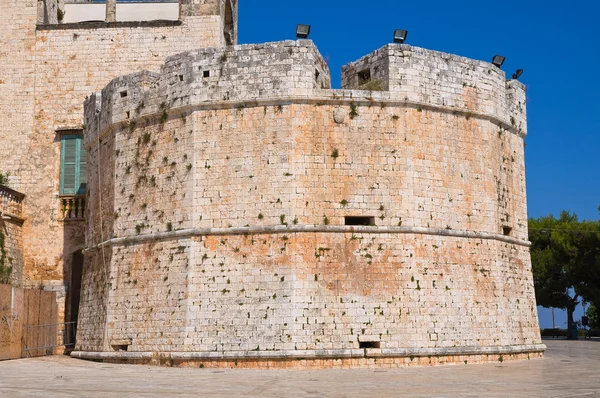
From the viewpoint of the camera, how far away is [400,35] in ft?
56.1

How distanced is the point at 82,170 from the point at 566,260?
2430 centimetres

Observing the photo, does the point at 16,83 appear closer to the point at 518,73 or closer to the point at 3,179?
the point at 3,179

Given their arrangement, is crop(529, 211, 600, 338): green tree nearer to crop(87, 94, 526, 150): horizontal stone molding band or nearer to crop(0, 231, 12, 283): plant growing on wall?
crop(87, 94, 526, 150): horizontal stone molding band

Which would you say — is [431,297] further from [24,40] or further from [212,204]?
[24,40]

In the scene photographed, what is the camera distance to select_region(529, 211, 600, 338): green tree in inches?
1378

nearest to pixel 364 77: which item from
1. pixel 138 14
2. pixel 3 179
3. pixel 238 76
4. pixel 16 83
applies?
pixel 238 76

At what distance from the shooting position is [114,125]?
59.3 feet

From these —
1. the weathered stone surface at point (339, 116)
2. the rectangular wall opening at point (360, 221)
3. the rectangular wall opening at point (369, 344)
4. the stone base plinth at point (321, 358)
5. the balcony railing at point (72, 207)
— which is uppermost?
the weathered stone surface at point (339, 116)

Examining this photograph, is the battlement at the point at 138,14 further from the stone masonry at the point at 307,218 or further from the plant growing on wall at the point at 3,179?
the stone masonry at the point at 307,218

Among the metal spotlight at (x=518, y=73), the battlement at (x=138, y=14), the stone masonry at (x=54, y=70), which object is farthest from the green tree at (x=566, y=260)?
the stone masonry at (x=54, y=70)

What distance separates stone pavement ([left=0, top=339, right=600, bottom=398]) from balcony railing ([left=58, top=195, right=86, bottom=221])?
6.13 m

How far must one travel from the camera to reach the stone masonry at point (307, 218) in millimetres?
15328

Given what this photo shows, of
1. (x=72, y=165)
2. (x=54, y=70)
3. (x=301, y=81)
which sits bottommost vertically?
(x=72, y=165)

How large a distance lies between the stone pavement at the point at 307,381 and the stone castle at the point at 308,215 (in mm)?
1077
